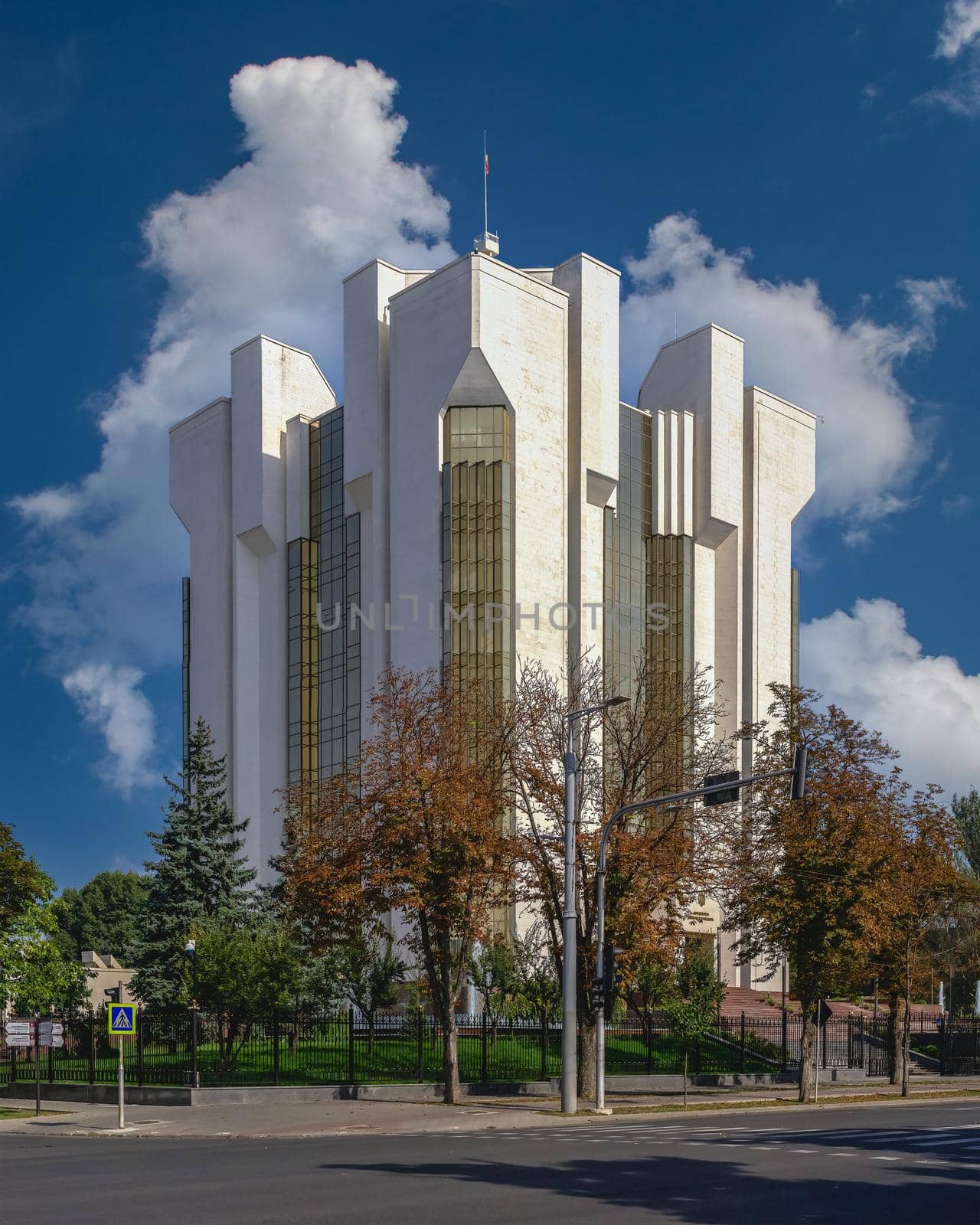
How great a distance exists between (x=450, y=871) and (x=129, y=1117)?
899 centimetres

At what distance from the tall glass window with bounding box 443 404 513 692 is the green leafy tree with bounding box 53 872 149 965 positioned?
56347mm

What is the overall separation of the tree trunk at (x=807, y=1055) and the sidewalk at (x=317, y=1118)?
960 mm

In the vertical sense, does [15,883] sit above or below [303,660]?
below

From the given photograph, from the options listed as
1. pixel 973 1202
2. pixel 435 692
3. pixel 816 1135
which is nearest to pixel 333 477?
pixel 435 692

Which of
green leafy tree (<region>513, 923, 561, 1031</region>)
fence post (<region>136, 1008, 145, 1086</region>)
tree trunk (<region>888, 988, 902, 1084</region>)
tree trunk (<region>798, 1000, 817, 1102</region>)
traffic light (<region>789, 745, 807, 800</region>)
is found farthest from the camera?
tree trunk (<region>888, 988, 902, 1084</region>)

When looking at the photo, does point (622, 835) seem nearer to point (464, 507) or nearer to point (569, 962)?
point (569, 962)

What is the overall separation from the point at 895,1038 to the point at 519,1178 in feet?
Answer: 116

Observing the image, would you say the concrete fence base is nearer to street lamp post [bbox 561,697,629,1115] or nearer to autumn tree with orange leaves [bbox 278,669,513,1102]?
autumn tree with orange leaves [bbox 278,669,513,1102]

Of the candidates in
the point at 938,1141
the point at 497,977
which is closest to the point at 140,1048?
the point at 938,1141

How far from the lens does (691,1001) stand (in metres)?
44.0

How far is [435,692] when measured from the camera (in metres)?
37.2

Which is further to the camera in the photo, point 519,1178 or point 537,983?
point 537,983

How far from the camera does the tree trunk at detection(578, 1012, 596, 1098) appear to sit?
35.7 meters

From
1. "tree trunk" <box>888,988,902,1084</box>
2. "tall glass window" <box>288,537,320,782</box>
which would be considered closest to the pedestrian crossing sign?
"tree trunk" <box>888,988,902,1084</box>
